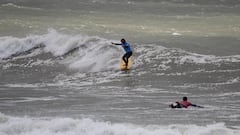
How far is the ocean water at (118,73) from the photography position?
16.1 m

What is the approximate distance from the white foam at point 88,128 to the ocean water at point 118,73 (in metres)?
0.03

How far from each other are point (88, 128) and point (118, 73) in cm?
808

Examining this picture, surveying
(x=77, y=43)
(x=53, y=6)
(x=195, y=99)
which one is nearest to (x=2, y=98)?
(x=195, y=99)

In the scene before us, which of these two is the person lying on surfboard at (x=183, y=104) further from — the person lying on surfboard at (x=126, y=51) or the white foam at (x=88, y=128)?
the person lying on surfboard at (x=126, y=51)

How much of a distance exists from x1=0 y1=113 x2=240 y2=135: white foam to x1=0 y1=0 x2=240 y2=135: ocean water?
25 mm

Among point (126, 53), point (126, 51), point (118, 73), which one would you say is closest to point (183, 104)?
point (118, 73)

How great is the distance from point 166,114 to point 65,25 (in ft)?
62.5

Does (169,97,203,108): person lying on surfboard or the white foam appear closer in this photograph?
the white foam

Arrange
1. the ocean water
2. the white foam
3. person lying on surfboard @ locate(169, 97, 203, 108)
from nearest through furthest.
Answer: the white foam
the ocean water
person lying on surfboard @ locate(169, 97, 203, 108)

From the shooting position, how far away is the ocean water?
16.1 metres

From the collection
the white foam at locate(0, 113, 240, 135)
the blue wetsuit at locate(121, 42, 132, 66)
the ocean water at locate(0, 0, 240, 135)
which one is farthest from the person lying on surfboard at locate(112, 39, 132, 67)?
the white foam at locate(0, 113, 240, 135)

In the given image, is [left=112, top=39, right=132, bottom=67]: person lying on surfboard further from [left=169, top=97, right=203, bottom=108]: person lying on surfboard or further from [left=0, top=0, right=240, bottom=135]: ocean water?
[left=169, top=97, right=203, bottom=108]: person lying on surfboard

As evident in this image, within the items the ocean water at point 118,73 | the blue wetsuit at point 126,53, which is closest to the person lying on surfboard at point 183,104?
the ocean water at point 118,73

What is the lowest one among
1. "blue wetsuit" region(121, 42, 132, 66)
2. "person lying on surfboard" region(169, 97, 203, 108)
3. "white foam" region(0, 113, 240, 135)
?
"white foam" region(0, 113, 240, 135)
